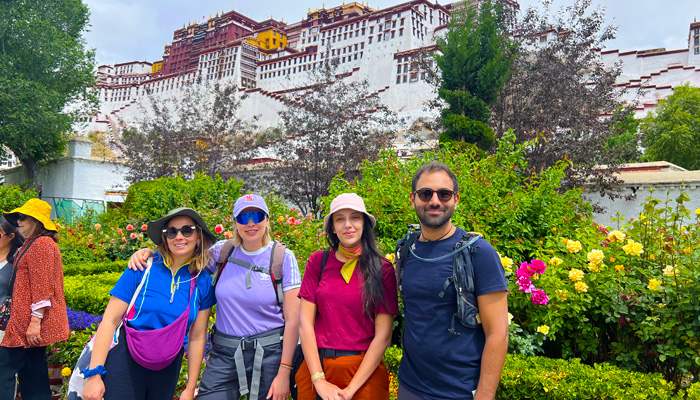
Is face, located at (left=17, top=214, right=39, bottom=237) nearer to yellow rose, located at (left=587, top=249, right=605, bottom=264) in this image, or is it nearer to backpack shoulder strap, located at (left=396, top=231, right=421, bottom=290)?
backpack shoulder strap, located at (left=396, top=231, right=421, bottom=290)

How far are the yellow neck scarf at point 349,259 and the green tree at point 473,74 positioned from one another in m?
13.7

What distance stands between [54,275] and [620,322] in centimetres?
421

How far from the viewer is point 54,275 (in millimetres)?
3730

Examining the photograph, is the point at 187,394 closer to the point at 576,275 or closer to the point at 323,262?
the point at 323,262

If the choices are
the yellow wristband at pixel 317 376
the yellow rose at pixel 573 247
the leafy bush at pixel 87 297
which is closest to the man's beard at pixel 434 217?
the yellow wristband at pixel 317 376

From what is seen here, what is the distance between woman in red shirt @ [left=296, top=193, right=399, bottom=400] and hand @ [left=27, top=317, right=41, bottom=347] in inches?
87.0

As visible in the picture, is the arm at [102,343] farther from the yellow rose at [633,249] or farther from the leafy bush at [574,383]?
the yellow rose at [633,249]

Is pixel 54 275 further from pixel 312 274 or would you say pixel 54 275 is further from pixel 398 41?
pixel 398 41

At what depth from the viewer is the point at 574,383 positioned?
2871 millimetres

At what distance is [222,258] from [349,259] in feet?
2.81

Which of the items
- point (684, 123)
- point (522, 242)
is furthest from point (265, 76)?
point (522, 242)

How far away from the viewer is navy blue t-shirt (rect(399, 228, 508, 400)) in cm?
212

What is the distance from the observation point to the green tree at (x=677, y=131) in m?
30.5

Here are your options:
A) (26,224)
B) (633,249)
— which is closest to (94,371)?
(26,224)
